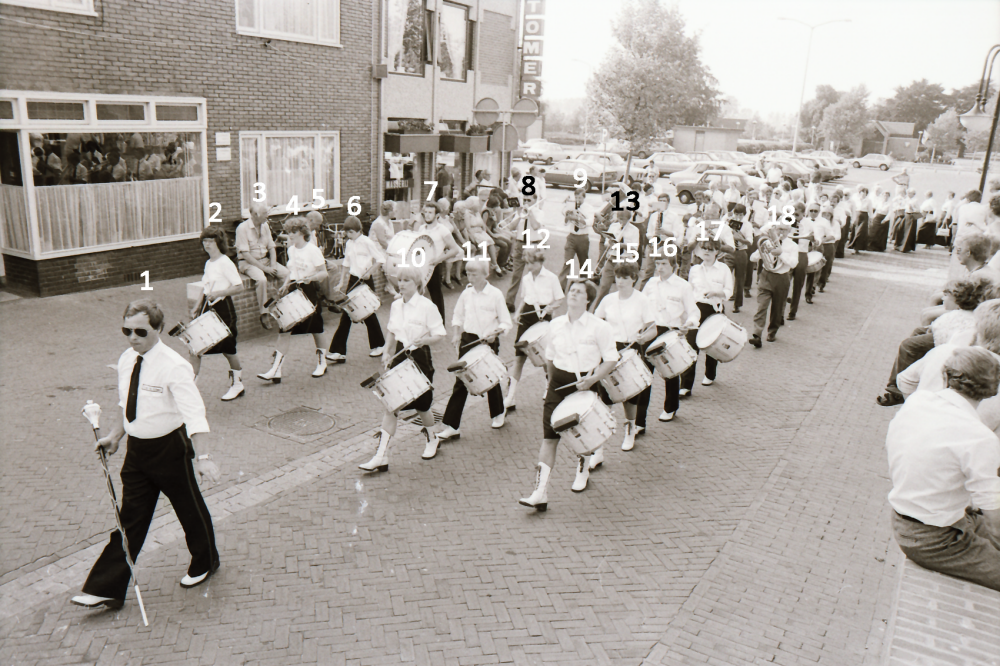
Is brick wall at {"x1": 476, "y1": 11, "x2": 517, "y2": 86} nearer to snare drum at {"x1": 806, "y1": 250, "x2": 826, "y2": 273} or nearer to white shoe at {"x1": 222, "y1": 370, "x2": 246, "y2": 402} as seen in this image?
snare drum at {"x1": 806, "y1": 250, "x2": 826, "y2": 273}

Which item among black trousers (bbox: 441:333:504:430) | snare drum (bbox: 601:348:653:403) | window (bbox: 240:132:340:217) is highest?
window (bbox: 240:132:340:217)

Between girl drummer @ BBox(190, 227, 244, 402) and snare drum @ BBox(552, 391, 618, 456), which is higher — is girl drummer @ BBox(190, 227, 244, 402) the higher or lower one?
the higher one

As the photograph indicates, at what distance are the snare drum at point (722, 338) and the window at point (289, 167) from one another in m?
9.63

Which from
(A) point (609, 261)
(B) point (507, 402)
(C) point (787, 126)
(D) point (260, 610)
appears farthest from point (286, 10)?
(C) point (787, 126)

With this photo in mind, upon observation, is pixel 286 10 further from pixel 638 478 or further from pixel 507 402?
pixel 638 478

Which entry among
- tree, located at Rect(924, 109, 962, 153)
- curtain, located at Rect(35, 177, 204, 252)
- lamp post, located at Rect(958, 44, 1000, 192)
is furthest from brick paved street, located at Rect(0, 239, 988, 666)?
tree, located at Rect(924, 109, 962, 153)

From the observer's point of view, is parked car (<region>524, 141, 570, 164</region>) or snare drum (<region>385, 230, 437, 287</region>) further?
parked car (<region>524, 141, 570, 164</region>)

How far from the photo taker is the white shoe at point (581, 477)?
278 inches

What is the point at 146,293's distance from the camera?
40.9 feet

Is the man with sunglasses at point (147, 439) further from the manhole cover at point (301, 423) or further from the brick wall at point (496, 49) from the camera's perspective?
the brick wall at point (496, 49)

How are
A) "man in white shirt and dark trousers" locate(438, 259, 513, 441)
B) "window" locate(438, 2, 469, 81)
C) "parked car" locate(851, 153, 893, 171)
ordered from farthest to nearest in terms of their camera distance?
"parked car" locate(851, 153, 893, 171), "window" locate(438, 2, 469, 81), "man in white shirt and dark trousers" locate(438, 259, 513, 441)

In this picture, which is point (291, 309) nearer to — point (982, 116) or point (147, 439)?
point (147, 439)

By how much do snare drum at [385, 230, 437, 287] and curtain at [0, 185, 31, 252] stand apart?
534cm

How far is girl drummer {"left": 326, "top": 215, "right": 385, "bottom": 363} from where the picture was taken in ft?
32.7
